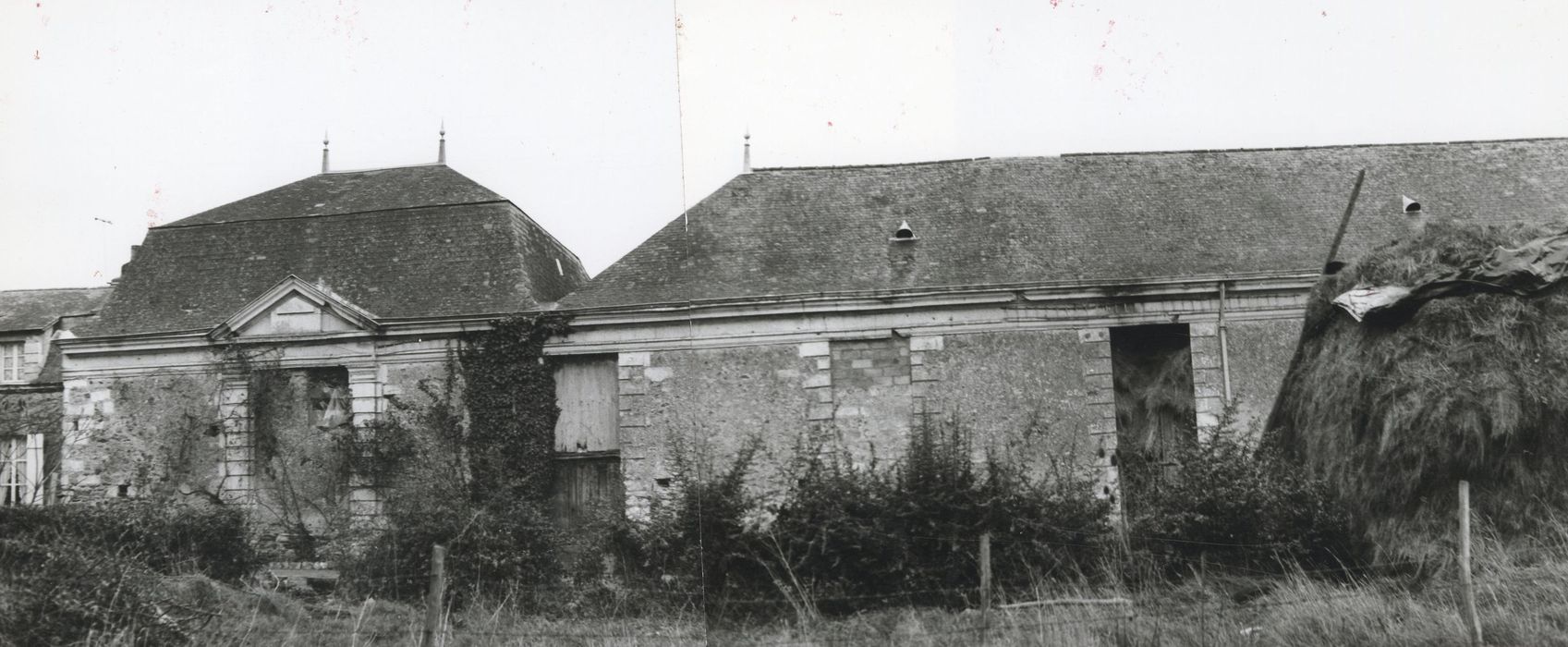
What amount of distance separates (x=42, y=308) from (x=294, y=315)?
168 inches

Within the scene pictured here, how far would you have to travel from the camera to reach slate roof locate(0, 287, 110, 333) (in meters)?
15.5

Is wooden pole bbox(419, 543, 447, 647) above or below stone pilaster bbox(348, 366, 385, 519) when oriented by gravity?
below

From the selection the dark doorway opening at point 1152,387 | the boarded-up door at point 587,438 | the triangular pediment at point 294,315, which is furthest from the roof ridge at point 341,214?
the dark doorway opening at point 1152,387

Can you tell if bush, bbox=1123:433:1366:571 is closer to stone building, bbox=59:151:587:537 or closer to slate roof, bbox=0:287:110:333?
stone building, bbox=59:151:587:537

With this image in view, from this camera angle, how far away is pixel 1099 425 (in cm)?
1416

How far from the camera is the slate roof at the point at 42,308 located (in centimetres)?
1546

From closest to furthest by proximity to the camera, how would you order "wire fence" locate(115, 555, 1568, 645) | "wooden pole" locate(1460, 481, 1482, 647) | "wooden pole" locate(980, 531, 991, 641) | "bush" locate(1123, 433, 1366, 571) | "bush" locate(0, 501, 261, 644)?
"wooden pole" locate(1460, 481, 1482, 647), "bush" locate(0, 501, 261, 644), "wire fence" locate(115, 555, 1568, 645), "wooden pole" locate(980, 531, 991, 641), "bush" locate(1123, 433, 1366, 571)

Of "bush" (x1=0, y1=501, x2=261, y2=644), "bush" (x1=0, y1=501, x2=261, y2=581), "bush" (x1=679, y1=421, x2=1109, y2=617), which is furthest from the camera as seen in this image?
"bush" (x1=0, y1=501, x2=261, y2=581)

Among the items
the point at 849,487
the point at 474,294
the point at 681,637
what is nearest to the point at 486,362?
the point at 474,294

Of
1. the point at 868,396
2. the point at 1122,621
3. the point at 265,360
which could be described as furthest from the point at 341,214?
the point at 1122,621

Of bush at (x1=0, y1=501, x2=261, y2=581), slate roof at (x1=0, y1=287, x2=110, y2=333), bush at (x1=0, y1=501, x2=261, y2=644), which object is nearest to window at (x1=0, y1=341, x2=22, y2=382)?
slate roof at (x1=0, y1=287, x2=110, y2=333)

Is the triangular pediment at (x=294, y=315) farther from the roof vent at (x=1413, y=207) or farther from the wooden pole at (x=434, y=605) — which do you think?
the roof vent at (x=1413, y=207)

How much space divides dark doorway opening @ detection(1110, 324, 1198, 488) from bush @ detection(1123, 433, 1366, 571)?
2.95m

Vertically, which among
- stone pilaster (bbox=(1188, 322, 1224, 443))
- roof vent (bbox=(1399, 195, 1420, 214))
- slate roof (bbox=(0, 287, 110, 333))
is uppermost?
roof vent (bbox=(1399, 195, 1420, 214))
